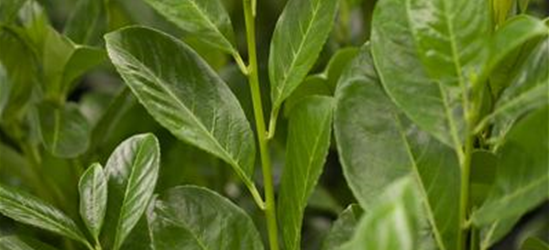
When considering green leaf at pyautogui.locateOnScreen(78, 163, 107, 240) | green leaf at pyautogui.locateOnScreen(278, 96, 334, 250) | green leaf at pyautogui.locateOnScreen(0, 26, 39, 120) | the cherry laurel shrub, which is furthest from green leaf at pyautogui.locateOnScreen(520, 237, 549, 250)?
green leaf at pyautogui.locateOnScreen(0, 26, 39, 120)

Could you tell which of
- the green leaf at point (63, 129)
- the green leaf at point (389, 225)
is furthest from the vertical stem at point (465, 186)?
the green leaf at point (63, 129)

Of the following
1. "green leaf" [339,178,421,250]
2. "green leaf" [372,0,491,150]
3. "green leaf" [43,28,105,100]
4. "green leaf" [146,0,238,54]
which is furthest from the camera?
"green leaf" [43,28,105,100]

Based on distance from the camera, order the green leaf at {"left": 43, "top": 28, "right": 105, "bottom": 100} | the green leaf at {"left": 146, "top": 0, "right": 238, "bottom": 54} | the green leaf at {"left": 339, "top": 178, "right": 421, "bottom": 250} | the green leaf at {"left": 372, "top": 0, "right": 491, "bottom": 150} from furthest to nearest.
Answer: the green leaf at {"left": 43, "top": 28, "right": 105, "bottom": 100}, the green leaf at {"left": 146, "top": 0, "right": 238, "bottom": 54}, the green leaf at {"left": 372, "top": 0, "right": 491, "bottom": 150}, the green leaf at {"left": 339, "top": 178, "right": 421, "bottom": 250}

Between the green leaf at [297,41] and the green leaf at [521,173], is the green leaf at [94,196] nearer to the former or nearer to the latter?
the green leaf at [297,41]

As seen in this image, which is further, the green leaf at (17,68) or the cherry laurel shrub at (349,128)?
the green leaf at (17,68)

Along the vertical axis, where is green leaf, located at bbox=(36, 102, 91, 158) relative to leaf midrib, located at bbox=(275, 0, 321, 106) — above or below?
below

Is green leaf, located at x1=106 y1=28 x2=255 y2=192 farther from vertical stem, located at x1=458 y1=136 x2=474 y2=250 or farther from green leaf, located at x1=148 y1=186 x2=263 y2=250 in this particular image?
vertical stem, located at x1=458 y1=136 x2=474 y2=250

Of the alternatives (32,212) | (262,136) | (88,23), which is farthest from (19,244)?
(88,23)

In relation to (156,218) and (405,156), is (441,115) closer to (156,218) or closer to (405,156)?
(405,156)
